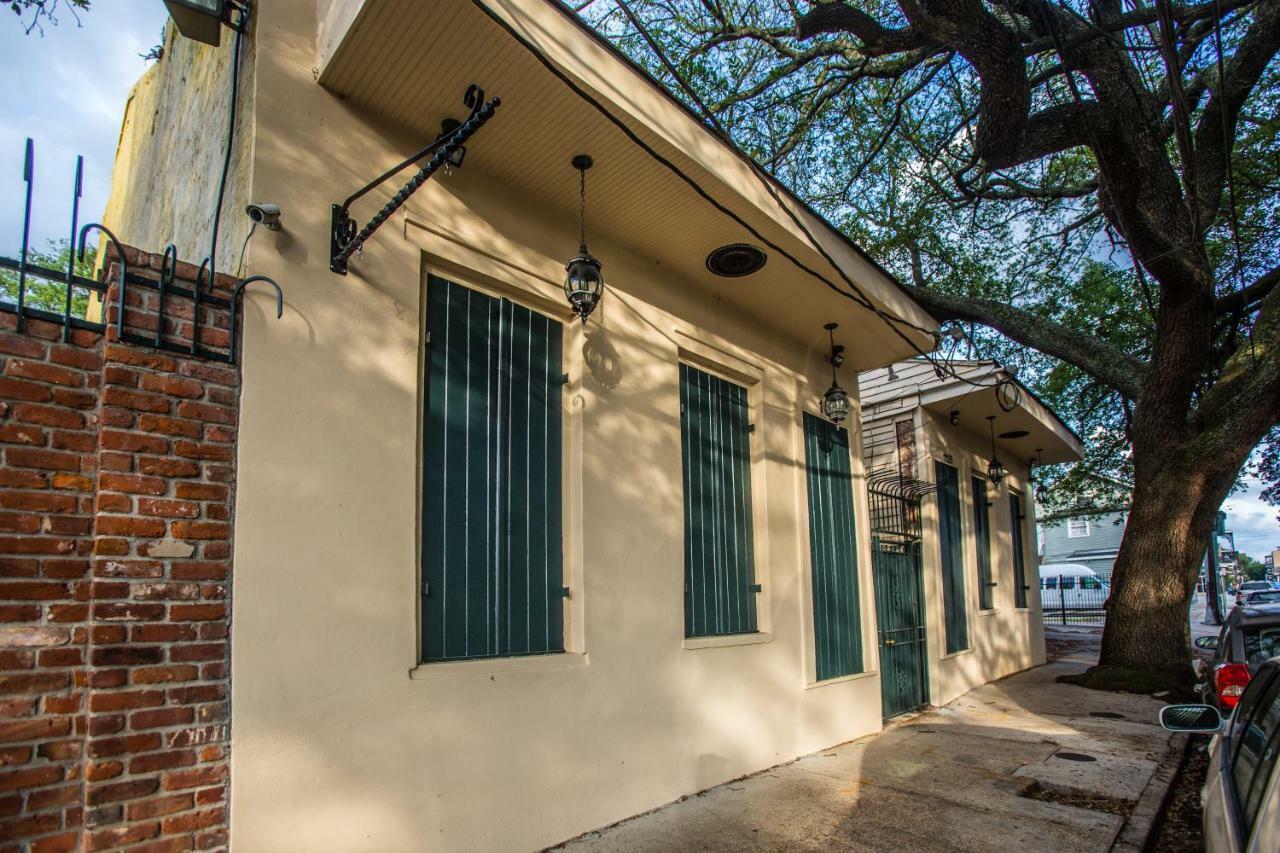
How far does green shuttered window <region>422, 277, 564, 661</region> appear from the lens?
151 inches

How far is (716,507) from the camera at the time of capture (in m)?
5.79

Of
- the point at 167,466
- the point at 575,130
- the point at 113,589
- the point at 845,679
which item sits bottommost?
the point at 845,679

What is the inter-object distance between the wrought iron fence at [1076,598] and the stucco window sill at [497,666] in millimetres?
26557

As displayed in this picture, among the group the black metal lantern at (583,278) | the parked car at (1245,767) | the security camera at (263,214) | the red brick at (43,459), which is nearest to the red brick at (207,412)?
the red brick at (43,459)

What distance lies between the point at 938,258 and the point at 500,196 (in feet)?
34.0

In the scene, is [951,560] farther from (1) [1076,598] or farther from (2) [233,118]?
(1) [1076,598]

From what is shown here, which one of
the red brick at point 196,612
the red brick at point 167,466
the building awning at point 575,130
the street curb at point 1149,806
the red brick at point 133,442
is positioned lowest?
the street curb at point 1149,806

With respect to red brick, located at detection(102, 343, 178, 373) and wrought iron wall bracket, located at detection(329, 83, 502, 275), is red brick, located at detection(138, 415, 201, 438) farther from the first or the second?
wrought iron wall bracket, located at detection(329, 83, 502, 275)

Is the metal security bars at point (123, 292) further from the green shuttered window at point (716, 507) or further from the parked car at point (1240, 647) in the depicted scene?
the parked car at point (1240, 647)

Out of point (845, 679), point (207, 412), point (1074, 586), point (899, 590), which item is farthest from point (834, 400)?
point (1074, 586)

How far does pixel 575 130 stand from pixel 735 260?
186 centimetres

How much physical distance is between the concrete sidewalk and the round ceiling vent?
3758mm

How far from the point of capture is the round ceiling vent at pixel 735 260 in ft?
17.5

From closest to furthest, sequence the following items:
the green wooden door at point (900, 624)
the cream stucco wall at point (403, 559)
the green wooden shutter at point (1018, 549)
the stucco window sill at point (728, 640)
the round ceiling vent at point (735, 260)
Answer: the cream stucco wall at point (403, 559)
the stucco window sill at point (728, 640)
the round ceiling vent at point (735, 260)
the green wooden door at point (900, 624)
the green wooden shutter at point (1018, 549)
